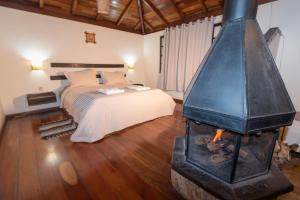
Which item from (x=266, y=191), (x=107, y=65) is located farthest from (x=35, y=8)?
(x=266, y=191)

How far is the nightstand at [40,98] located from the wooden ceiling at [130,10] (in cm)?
184

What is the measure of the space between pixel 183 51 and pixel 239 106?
342cm

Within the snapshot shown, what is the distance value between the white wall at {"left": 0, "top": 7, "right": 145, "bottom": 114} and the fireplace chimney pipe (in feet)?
12.6

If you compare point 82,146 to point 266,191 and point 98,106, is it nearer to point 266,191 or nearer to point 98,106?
point 98,106

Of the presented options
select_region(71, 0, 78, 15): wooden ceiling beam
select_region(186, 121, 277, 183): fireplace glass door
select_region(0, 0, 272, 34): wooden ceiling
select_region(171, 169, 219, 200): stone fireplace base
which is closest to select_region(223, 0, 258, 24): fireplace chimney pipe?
select_region(186, 121, 277, 183): fireplace glass door

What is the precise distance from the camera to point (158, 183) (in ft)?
4.88

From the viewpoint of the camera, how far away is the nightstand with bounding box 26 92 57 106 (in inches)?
124

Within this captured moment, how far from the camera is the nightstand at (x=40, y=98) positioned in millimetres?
3159

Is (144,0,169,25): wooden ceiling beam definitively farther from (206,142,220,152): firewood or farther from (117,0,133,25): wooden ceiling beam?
(206,142,220,152): firewood

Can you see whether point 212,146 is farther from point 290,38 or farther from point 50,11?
point 50,11

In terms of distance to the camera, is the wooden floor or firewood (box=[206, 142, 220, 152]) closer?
the wooden floor

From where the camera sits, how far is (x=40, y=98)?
10.7 feet

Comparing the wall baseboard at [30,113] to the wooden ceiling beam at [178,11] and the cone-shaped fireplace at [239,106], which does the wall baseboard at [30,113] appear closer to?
the cone-shaped fireplace at [239,106]

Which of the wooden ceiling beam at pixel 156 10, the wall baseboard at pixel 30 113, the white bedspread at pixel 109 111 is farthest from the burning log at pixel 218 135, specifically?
the wall baseboard at pixel 30 113
